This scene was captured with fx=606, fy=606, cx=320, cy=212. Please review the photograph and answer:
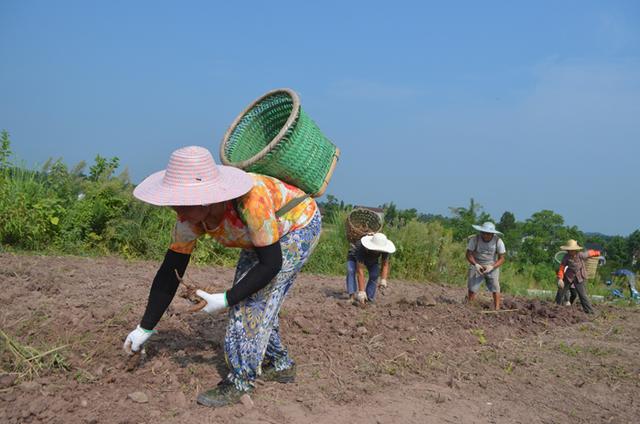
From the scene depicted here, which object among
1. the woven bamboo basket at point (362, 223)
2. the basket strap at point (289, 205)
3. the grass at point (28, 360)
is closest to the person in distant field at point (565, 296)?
the woven bamboo basket at point (362, 223)

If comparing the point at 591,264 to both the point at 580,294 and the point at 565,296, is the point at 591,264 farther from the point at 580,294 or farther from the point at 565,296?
the point at 580,294

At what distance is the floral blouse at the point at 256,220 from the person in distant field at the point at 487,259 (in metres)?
4.23

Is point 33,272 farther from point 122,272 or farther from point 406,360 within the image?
point 406,360

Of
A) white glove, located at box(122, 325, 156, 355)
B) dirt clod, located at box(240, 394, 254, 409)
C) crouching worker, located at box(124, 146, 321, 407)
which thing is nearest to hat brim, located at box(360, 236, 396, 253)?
crouching worker, located at box(124, 146, 321, 407)

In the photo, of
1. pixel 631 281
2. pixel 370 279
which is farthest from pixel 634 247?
pixel 370 279

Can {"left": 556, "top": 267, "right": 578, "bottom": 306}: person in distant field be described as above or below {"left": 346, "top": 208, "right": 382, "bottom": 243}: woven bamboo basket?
below

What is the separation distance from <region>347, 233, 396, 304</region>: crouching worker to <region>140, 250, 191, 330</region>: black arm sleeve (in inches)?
137

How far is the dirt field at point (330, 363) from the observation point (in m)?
3.39

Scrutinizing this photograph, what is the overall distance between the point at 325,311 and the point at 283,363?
216 centimetres

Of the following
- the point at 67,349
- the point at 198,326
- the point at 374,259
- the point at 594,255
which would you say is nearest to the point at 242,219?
the point at 67,349

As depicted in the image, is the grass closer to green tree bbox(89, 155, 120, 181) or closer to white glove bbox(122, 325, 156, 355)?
white glove bbox(122, 325, 156, 355)

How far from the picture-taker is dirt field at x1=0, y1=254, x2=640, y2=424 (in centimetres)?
339

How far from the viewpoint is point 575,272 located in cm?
780

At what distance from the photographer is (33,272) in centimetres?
629
